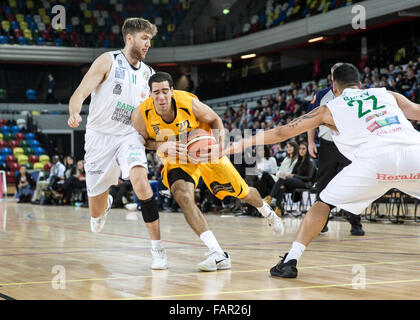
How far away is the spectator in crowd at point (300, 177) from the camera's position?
10.4 m

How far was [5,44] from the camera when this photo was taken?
29.7 m

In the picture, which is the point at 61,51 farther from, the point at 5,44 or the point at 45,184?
the point at 45,184

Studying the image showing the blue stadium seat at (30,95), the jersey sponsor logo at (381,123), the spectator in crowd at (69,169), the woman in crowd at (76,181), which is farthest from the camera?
the blue stadium seat at (30,95)

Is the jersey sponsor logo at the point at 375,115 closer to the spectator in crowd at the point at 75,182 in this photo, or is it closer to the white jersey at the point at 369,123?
the white jersey at the point at 369,123

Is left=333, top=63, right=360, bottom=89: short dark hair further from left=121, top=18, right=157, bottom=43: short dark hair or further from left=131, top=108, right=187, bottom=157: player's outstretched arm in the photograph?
left=121, top=18, right=157, bottom=43: short dark hair

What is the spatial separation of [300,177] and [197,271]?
6112 mm

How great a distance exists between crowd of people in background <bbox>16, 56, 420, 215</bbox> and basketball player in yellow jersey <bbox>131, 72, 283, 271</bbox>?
5.68 meters

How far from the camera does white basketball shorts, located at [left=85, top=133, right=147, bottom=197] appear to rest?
491cm

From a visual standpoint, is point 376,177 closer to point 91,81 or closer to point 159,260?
point 159,260

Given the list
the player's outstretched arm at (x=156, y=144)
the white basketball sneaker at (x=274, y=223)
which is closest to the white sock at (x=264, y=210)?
the white basketball sneaker at (x=274, y=223)

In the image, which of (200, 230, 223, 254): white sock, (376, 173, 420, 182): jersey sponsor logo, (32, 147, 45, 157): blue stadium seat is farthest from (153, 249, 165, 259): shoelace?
(32, 147, 45, 157): blue stadium seat

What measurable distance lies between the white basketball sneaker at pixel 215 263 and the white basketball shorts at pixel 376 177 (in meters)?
1.03

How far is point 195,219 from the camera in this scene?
471cm
